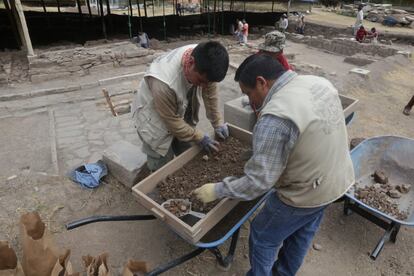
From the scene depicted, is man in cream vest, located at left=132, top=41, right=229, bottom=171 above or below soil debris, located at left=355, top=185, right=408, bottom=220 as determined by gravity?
above

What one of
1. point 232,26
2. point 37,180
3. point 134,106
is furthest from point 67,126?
point 232,26

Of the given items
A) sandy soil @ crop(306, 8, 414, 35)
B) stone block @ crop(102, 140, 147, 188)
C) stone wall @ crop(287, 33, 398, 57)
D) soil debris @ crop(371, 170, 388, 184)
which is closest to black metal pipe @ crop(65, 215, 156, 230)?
stone block @ crop(102, 140, 147, 188)

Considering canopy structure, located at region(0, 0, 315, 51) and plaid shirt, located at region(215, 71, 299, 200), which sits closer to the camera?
plaid shirt, located at region(215, 71, 299, 200)

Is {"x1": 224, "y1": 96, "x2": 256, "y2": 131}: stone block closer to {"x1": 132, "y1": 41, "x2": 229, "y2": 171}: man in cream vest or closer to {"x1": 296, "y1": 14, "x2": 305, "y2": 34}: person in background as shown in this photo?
{"x1": 132, "y1": 41, "x2": 229, "y2": 171}: man in cream vest

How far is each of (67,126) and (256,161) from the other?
473 centimetres

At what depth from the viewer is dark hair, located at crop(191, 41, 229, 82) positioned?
7.05 ft

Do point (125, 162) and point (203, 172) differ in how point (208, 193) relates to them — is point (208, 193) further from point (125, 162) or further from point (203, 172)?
point (125, 162)

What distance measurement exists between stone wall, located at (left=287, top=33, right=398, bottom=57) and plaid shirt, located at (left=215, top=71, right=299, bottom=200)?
40.8 feet

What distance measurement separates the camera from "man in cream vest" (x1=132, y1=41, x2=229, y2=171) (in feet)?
7.20

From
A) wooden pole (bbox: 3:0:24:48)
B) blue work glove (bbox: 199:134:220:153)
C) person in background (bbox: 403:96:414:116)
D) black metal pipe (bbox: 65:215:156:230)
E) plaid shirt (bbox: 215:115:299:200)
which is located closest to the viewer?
plaid shirt (bbox: 215:115:299:200)

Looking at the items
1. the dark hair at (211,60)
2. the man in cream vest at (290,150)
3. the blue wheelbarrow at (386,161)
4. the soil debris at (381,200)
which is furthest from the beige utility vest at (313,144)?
the blue wheelbarrow at (386,161)

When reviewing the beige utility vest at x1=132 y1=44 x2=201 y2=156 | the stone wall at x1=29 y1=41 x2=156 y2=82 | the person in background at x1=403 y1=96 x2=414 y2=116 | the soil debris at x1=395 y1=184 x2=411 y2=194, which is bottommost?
the person in background at x1=403 y1=96 x2=414 y2=116

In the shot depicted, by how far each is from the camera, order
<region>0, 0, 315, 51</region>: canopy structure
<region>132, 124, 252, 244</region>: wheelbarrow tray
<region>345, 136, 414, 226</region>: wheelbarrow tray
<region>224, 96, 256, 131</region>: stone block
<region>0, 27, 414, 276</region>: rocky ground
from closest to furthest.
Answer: <region>132, 124, 252, 244</region>: wheelbarrow tray < <region>0, 27, 414, 276</region>: rocky ground < <region>345, 136, 414, 226</region>: wheelbarrow tray < <region>224, 96, 256, 131</region>: stone block < <region>0, 0, 315, 51</region>: canopy structure

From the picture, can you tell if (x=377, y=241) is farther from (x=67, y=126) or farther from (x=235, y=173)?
(x=67, y=126)
